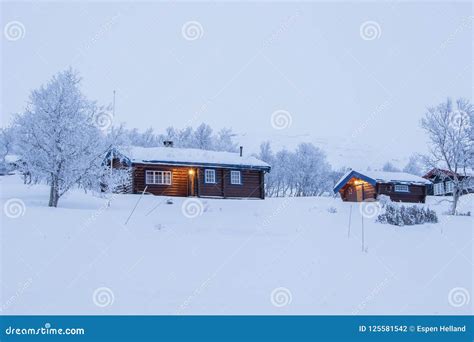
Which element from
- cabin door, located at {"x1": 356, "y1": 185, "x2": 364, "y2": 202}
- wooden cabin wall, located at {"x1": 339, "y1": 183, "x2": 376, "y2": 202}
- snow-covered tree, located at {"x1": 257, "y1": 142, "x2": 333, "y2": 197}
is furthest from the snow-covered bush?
snow-covered tree, located at {"x1": 257, "y1": 142, "x2": 333, "y2": 197}

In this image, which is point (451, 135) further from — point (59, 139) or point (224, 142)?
point (224, 142)

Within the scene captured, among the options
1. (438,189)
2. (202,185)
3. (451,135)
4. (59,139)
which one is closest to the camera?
(59,139)

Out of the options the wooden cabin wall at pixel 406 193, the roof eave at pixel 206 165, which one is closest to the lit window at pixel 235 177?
the roof eave at pixel 206 165

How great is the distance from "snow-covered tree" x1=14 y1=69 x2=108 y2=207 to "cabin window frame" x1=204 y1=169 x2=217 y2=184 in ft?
40.1

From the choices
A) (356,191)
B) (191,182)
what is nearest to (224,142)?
(356,191)

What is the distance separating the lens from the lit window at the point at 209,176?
27.1m

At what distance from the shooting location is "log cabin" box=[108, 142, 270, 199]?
1005 inches

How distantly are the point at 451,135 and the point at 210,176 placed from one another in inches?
605

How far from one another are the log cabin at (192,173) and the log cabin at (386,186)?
886 cm

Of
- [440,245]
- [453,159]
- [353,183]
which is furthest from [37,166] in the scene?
[353,183]

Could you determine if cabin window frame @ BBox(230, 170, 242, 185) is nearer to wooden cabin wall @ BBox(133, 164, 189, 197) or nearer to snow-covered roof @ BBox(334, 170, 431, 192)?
wooden cabin wall @ BBox(133, 164, 189, 197)

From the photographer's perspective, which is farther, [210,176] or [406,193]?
[406,193]

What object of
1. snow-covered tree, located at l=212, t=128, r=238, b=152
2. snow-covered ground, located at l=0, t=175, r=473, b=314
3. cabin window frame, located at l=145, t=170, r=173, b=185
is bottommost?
snow-covered ground, located at l=0, t=175, r=473, b=314

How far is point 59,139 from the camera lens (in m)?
14.6
